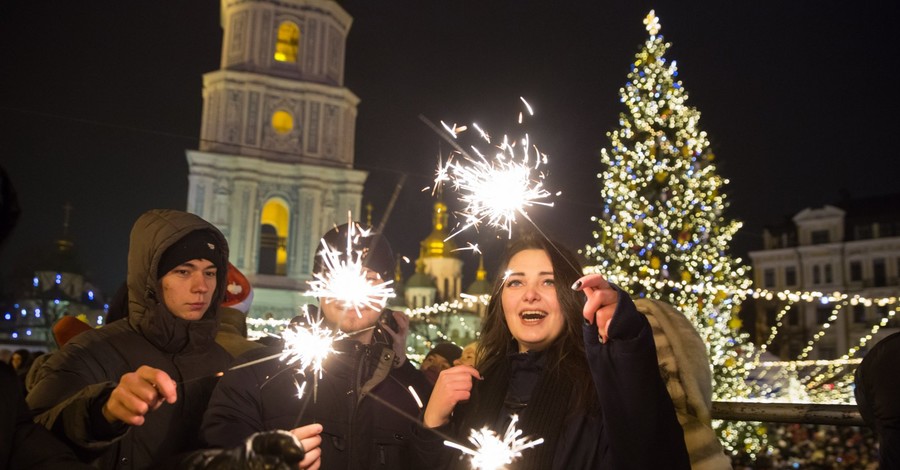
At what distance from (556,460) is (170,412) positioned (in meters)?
1.69

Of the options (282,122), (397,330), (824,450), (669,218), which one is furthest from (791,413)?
(282,122)

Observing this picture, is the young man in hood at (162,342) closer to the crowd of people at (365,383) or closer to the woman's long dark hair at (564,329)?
the crowd of people at (365,383)

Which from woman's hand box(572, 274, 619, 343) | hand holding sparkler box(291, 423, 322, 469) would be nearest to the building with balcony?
woman's hand box(572, 274, 619, 343)

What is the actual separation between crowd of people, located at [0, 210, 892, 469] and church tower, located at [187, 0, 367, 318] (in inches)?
1469

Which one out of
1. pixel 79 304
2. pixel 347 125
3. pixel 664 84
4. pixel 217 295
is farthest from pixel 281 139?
pixel 217 295

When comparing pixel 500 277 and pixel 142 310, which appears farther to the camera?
pixel 142 310

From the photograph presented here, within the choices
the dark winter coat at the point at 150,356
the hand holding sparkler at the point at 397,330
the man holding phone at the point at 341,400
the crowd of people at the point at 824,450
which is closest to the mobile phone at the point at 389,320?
the hand holding sparkler at the point at 397,330

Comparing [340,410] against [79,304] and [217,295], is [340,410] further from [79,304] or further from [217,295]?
[79,304]

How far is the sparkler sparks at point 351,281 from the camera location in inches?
125

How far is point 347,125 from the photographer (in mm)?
44219

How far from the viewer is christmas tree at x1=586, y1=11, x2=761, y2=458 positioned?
535 inches

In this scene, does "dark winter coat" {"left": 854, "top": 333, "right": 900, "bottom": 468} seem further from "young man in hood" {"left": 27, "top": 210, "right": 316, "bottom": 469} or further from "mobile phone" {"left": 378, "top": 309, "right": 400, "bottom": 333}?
"young man in hood" {"left": 27, "top": 210, "right": 316, "bottom": 469}

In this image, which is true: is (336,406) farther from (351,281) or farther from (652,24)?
(652,24)

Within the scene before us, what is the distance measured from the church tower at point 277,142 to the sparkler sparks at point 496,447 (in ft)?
126
